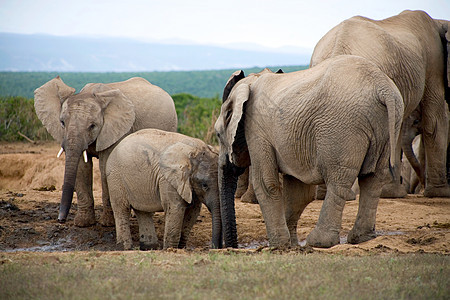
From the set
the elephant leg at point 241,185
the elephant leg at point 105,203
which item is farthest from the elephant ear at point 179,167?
the elephant leg at point 241,185

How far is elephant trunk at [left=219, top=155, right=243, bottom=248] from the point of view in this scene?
7332mm

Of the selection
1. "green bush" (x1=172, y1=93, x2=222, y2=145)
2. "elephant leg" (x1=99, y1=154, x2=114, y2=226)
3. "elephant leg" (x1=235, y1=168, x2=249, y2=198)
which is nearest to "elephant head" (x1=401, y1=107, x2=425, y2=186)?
"elephant leg" (x1=235, y1=168, x2=249, y2=198)

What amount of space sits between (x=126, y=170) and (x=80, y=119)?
4.13 feet

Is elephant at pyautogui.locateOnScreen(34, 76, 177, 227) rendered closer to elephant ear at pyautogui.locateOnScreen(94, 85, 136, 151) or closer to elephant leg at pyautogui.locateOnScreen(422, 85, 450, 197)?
elephant ear at pyautogui.locateOnScreen(94, 85, 136, 151)

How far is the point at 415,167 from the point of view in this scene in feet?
40.8

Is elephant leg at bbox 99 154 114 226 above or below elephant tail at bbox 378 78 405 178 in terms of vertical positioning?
below

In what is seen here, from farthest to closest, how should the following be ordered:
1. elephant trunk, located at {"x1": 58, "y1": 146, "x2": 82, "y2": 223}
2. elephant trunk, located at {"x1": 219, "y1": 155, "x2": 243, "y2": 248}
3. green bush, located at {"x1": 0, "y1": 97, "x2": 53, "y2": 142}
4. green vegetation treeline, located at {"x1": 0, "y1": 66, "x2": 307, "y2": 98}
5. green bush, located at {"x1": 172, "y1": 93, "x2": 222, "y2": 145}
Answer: green vegetation treeline, located at {"x1": 0, "y1": 66, "x2": 307, "y2": 98}, green bush, located at {"x1": 0, "y1": 97, "x2": 53, "y2": 142}, green bush, located at {"x1": 172, "y1": 93, "x2": 222, "y2": 145}, elephant trunk, located at {"x1": 58, "y1": 146, "x2": 82, "y2": 223}, elephant trunk, located at {"x1": 219, "y1": 155, "x2": 243, "y2": 248}

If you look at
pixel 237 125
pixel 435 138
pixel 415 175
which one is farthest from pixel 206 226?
pixel 415 175

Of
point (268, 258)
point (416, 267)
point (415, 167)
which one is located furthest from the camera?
point (415, 167)

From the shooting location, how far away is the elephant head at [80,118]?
28.1ft

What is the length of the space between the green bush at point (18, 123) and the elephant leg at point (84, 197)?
30.3ft

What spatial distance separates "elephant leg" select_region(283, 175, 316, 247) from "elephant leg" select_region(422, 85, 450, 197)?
3.36 metres

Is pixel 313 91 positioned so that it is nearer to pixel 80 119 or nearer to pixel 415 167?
pixel 80 119

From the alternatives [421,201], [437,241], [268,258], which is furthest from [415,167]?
[268,258]
